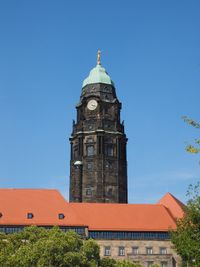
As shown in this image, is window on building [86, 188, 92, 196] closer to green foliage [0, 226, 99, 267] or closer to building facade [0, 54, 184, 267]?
building facade [0, 54, 184, 267]

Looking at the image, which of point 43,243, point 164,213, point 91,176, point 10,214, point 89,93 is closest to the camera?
point 43,243

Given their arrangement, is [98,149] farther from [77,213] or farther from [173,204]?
[77,213]

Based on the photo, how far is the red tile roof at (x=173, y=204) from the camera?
77562 millimetres

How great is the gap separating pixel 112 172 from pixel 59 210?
17719 millimetres

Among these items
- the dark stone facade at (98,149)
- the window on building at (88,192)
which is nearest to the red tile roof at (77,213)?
the window on building at (88,192)

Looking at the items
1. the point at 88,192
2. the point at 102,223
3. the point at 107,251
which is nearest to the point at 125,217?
the point at 102,223

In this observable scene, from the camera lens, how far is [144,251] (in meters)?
71.5

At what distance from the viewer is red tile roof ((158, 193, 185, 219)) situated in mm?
77562

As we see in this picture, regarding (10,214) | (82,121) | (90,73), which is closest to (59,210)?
(10,214)

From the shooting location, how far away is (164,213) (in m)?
75.7

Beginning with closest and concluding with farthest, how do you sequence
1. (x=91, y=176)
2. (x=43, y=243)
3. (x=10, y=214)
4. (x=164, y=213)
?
(x=43, y=243)
(x=10, y=214)
(x=164, y=213)
(x=91, y=176)

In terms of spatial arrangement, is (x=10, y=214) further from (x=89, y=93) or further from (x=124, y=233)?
(x=89, y=93)

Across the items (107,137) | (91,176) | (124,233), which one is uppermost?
(107,137)

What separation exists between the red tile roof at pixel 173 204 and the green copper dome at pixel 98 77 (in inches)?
943
